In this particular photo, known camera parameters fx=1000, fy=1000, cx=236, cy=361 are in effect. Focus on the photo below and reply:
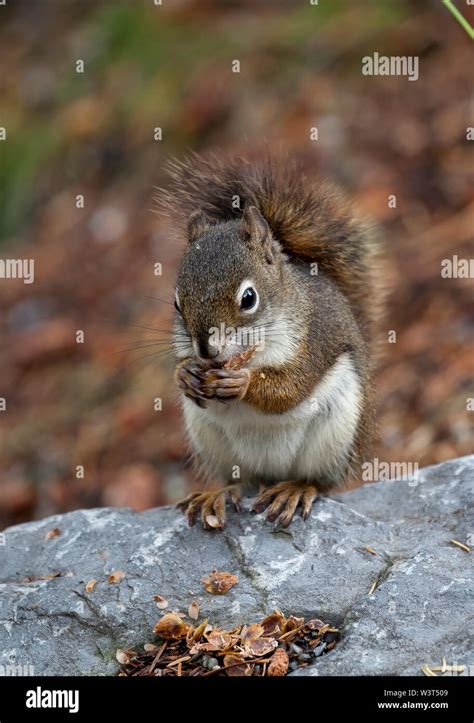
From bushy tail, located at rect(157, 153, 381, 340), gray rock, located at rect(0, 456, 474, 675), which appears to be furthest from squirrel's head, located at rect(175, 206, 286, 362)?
gray rock, located at rect(0, 456, 474, 675)

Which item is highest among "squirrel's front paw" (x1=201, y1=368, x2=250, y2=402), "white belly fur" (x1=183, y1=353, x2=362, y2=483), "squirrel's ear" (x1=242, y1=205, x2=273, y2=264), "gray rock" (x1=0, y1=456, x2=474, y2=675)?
"squirrel's ear" (x1=242, y1=205, x2=273, y2=264)

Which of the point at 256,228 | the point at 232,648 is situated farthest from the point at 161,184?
the point at 232,648

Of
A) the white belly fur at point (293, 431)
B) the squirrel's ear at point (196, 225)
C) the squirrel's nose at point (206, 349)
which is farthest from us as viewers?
the squirrel's ear at point (196, 225)

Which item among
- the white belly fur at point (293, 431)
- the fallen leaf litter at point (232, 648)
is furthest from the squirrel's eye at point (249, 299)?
the fallen leaf litter at point (232, 648)

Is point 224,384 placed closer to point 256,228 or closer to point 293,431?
point 293,431

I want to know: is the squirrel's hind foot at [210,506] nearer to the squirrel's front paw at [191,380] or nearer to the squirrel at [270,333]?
the squirrel at [270,333]

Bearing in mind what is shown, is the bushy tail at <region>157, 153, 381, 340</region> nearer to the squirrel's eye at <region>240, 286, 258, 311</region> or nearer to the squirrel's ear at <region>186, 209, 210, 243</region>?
the squirrel's ear at <region>186, 209, 210, 243</region>
